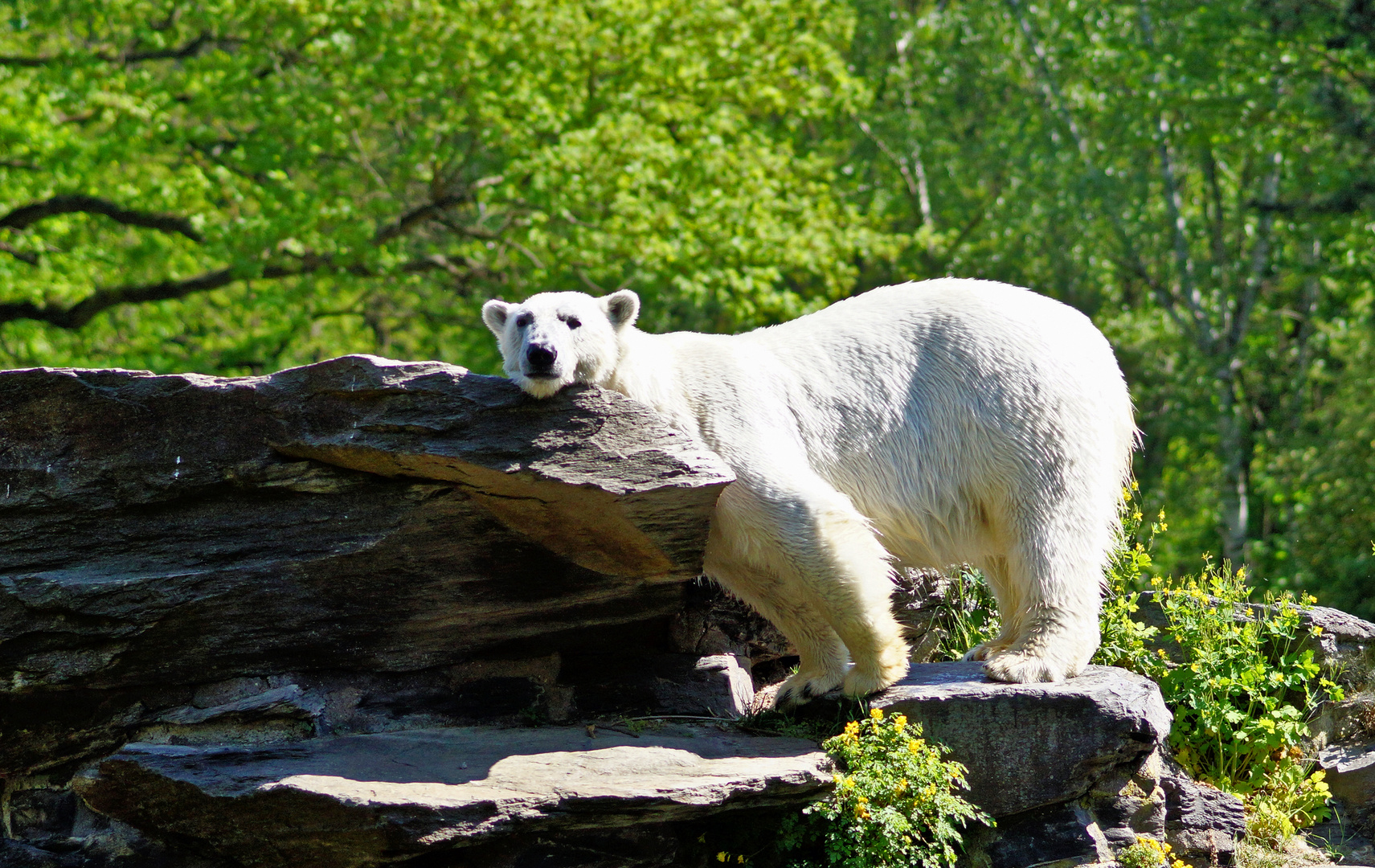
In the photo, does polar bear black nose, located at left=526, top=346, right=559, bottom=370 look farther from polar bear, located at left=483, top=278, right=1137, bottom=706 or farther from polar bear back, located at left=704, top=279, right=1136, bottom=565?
polar bear back, located at left=704, top=279, right=1136, bottom=565

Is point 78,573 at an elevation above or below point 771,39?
below

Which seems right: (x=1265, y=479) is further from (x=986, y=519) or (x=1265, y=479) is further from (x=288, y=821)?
(x=288, y=821)

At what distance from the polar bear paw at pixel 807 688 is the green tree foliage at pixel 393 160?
9911mm

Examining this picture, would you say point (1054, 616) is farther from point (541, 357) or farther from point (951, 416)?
point (541, 357)

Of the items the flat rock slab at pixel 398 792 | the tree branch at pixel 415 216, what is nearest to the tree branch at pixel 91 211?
the tree branch at pixel 415 216

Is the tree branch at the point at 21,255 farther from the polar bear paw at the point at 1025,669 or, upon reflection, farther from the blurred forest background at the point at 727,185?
the polar bear paw at the point at 1025,669

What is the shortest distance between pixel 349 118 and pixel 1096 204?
11.1 m

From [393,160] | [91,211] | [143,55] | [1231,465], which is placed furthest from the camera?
[1231,465]

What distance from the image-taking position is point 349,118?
15.5 metres

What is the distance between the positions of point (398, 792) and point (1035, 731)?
2.75 metres

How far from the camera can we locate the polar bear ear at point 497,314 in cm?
568

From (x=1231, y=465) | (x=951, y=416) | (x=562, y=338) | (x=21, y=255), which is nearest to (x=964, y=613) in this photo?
(x=951, y=416)

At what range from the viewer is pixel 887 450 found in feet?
18.9

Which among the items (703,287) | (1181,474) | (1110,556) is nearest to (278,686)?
(1110,556)
